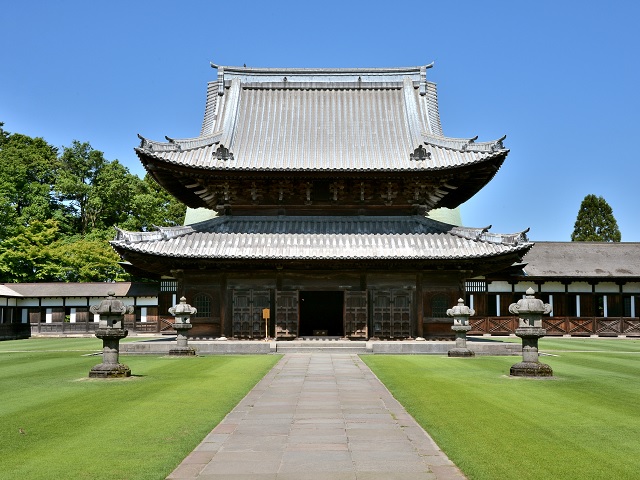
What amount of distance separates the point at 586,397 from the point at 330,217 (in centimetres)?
2200

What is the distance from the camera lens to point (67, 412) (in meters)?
11.9

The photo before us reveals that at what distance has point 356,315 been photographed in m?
32.8

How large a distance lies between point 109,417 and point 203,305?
2235 centimetres

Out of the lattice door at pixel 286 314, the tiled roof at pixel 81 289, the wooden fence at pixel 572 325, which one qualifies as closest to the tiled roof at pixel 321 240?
the lattice door at pixel 286 314

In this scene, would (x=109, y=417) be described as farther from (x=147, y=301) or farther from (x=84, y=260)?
(x=84, y=260)

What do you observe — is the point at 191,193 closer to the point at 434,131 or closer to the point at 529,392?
the point at 434,131

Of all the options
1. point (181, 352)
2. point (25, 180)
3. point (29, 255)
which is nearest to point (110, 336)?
point (181, 352)

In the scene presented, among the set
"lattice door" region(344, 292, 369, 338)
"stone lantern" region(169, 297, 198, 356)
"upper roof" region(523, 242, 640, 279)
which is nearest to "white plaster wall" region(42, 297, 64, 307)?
"lattice door" region(344, 292, 369, 338)

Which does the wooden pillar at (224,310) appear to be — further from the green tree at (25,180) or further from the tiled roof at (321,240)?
the green tree at (25,180)

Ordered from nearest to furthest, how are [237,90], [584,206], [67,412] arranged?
[67,412], [237,90], [584,206]

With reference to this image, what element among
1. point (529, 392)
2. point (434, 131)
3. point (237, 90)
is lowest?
point (529, 392)

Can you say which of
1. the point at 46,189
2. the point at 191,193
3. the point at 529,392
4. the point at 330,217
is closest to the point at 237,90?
the point at 191,193

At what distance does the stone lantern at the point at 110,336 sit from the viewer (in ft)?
57.3

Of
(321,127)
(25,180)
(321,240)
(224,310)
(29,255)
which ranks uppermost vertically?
(25,180)
